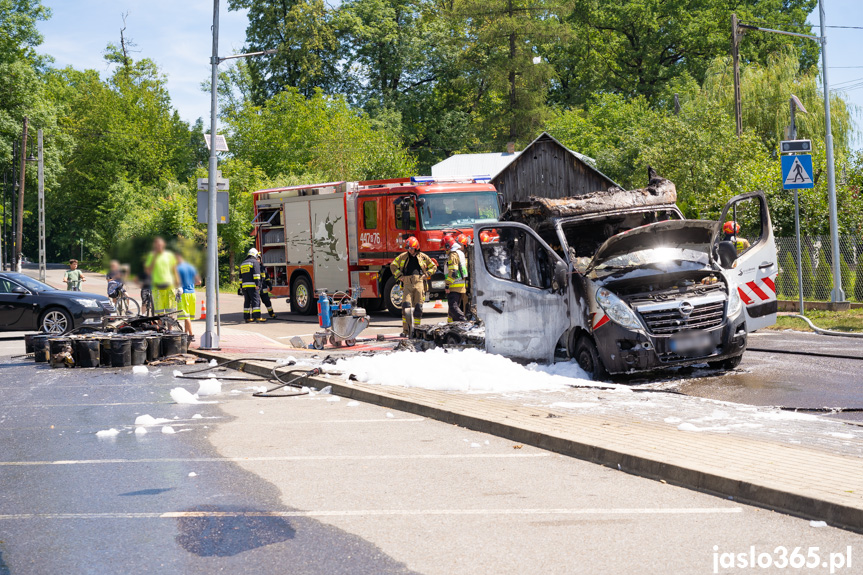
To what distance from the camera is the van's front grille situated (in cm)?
1038

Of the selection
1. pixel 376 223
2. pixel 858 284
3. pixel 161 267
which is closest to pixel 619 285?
pixel 161 267

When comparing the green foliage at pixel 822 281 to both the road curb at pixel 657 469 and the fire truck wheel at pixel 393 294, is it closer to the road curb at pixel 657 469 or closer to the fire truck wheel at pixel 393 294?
the fire truck wheel at pixel 393 294

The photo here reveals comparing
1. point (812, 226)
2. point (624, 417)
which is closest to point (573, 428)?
point (624, 417)

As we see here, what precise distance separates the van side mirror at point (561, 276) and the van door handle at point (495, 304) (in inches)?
42.2

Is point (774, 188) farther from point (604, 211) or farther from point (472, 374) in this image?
point (472, 374)

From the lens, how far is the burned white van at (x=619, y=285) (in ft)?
34.3

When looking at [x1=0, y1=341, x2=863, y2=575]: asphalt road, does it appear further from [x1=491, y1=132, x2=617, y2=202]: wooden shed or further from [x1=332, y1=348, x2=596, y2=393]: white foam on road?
[x1=491, y1=132, x2=617, y2=202]: wooden shed

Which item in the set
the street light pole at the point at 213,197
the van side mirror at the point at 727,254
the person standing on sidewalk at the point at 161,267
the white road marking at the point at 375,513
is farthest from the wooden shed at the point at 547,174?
the person standing on sidewalk at the point at 161,267

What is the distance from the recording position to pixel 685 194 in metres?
30.3

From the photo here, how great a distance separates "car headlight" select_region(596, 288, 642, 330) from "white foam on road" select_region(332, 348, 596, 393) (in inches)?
31.7

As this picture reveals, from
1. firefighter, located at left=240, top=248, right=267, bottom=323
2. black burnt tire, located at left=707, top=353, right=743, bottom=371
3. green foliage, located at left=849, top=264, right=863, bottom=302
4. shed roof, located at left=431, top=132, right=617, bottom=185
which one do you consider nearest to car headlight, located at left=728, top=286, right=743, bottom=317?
black burnt tire, located at left=707, top=353, right=743, bottom=371

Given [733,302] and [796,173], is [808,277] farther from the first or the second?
[733,302]

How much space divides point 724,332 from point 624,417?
299 centimetres

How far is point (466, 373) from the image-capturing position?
1120 centimetres
